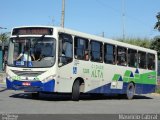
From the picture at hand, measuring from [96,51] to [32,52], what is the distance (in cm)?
369

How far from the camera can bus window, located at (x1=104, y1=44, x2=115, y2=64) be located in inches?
890

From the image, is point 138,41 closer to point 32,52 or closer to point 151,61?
point 151,61

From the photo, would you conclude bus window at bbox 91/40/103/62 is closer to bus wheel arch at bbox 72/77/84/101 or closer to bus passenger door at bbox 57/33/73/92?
bus wheel arch at bbox 72/77/84/101

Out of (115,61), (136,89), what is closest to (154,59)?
(136,89)

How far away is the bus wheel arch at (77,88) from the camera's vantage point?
20047 millimetres

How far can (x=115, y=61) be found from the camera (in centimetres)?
2362

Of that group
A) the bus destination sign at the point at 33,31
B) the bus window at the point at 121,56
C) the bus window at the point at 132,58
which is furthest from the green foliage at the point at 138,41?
the bus destination sign at the point at 33,31

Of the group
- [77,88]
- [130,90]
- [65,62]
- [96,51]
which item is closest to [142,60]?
[130,90]

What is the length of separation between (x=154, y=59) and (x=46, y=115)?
15751 millimetres

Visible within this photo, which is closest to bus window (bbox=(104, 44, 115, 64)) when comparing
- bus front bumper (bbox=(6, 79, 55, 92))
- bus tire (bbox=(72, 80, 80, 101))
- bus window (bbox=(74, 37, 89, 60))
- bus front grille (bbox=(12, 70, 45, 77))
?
bus window (bbox=(74, 37, 89, 60))

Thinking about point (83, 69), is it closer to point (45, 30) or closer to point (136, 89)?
point (45, 30)

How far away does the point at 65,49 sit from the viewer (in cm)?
1934

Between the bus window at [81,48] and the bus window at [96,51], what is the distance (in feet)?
1.75

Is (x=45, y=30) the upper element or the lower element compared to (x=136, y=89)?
upper
